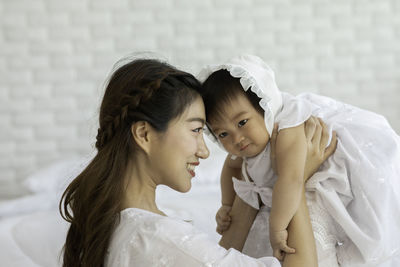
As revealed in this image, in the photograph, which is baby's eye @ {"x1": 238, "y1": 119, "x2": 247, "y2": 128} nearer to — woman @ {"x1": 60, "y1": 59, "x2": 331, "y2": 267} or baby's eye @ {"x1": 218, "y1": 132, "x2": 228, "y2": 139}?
baby's eye @ {"x1": 218, "y1": 132, "x2": 228, "y2": 139}

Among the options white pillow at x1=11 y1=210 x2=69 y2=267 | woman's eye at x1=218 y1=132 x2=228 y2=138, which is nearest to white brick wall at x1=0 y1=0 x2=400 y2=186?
white pillow at x1=11 y1=210 x2=69 y2=267

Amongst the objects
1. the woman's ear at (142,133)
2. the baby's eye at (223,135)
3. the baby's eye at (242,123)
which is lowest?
the baby's eye at (223,135)

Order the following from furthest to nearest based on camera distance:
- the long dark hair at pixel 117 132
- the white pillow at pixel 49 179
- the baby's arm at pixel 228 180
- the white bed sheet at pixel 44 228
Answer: the white pillow at pixel 49 179, the white bed sheet at pixel 44 228, the baby's arm at pixel 228 180, the long dark hair at pixel 117 132

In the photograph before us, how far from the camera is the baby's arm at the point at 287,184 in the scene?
1.34m

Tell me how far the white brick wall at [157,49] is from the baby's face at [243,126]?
5.30 feet

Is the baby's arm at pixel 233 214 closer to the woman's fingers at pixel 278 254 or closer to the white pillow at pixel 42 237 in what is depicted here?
the woman's fingers at pixel 278 254

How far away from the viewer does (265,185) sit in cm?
152

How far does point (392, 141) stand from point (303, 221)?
0.34m

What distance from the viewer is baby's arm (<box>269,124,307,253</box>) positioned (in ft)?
4.39

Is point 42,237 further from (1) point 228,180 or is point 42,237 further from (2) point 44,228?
(1) point 228,180

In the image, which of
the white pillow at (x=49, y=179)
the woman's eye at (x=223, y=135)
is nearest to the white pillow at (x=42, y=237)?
the white pillow at (x=49, y=179)

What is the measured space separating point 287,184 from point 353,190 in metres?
0.20

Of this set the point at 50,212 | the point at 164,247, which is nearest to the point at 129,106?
the point at 164,247

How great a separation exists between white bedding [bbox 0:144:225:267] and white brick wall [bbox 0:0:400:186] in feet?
1.58
